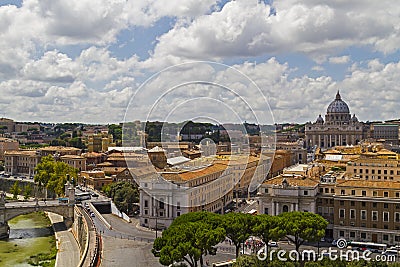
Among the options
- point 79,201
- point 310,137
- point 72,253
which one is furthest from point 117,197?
point 310,137

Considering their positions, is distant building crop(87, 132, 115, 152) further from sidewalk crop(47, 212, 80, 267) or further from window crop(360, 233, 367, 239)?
window crop(360, 233, 367, 239)

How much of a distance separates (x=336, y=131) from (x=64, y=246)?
4663cm

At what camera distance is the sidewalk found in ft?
59.4

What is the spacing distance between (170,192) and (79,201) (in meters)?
7.43

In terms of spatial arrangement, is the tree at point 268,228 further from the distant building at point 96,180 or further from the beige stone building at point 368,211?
the distant building at point 96,180

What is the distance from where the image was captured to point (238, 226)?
13789 mm

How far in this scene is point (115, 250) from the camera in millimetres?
16562

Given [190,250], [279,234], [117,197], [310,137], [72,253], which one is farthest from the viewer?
[310,137]

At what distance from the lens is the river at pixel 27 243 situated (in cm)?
1870

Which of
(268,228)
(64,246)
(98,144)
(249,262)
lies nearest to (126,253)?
(268,228)

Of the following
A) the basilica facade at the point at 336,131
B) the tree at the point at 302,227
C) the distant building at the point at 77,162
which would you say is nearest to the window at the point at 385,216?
the tree at the point at 302,227

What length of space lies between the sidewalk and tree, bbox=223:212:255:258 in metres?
6.53

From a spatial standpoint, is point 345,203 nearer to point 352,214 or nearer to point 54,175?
point 352,214

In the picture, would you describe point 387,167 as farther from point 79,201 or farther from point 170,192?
point 79,201
